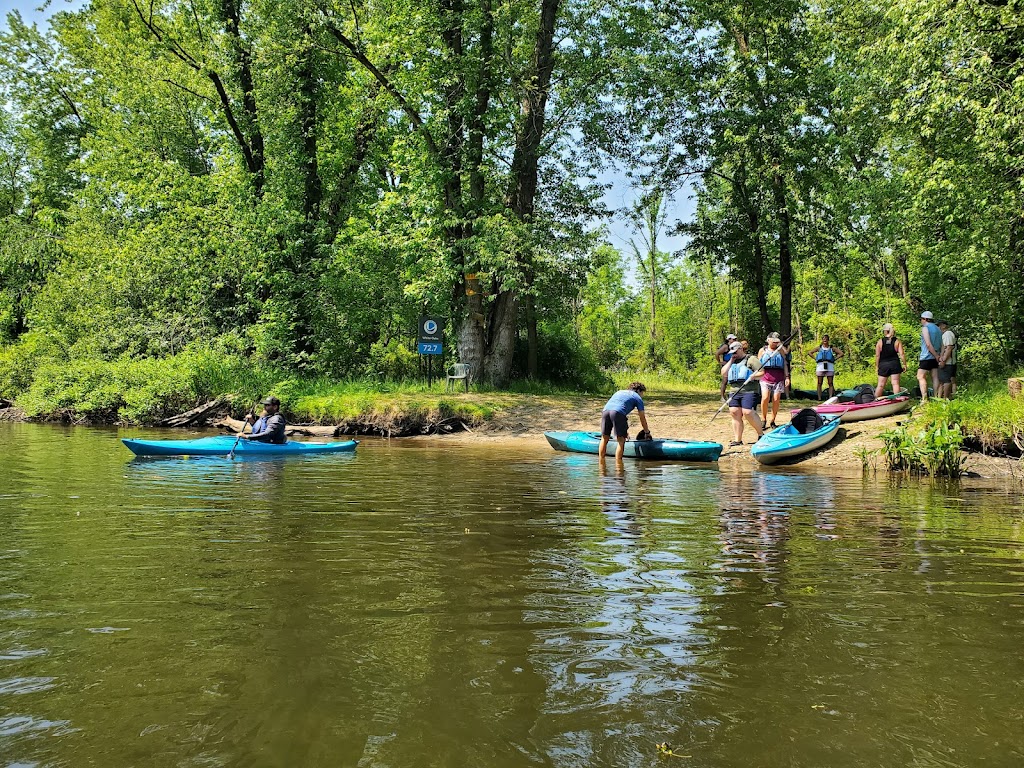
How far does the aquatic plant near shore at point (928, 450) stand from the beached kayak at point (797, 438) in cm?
124

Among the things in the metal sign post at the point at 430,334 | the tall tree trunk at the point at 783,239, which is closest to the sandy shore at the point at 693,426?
the metal sign post at the point at 430,334

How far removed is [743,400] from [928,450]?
11.5ft

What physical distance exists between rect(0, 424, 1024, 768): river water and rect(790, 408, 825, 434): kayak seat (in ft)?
17.1

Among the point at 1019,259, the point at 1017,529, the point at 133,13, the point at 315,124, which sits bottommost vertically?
the point at 1017,529

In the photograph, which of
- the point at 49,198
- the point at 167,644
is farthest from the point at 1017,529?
the point at 49,198

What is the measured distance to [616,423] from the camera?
12461mm

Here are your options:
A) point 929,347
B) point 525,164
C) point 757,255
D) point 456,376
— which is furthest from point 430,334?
point 929,347

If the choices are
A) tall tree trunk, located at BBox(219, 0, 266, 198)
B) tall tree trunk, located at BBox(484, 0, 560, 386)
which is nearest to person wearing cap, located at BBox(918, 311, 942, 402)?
tall tree trunk, located at BBox(484, 0, 560, 386)

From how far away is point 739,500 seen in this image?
318 inches

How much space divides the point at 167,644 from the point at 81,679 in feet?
1.43

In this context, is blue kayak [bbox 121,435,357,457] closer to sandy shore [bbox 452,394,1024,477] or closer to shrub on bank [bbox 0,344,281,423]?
sandy shore [bbox 452,394,1024,477]

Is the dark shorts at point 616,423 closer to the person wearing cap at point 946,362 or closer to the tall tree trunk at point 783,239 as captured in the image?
the person wearing cap at point 946,362

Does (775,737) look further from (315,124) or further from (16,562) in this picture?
(315,124)

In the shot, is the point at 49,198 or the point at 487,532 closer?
the point at 487,532
